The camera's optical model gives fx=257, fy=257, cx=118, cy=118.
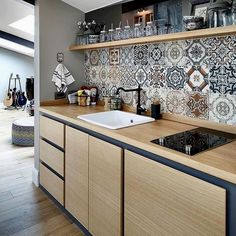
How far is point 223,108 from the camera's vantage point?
1655mm

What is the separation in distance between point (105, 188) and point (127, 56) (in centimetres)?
125

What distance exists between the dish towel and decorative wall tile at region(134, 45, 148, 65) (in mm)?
860

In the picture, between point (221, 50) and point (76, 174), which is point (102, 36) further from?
point (76, 174)

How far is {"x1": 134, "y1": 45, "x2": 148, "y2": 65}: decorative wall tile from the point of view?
7.11 ft

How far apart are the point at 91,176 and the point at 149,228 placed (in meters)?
0.59

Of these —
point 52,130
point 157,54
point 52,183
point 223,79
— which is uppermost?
point 157,54

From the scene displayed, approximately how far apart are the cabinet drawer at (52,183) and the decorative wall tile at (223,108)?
1365 mm

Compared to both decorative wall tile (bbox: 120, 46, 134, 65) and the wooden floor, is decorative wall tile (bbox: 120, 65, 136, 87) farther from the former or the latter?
the wooden floor

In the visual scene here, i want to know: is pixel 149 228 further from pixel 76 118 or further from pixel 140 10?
pixel 140 10

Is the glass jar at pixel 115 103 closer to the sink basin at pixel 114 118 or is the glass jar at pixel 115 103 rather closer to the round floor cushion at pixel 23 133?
the sink basin at pixel 114 118

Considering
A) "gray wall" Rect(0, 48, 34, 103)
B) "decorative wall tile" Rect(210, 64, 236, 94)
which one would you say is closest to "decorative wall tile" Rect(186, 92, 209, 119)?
"decorative wall tile" Rect(210, 64, 236, 94)

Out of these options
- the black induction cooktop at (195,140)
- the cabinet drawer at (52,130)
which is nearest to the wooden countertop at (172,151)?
the black induction cooktop at (195,140)

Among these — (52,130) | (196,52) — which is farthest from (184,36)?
(52,130)

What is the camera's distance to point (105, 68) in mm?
2668
